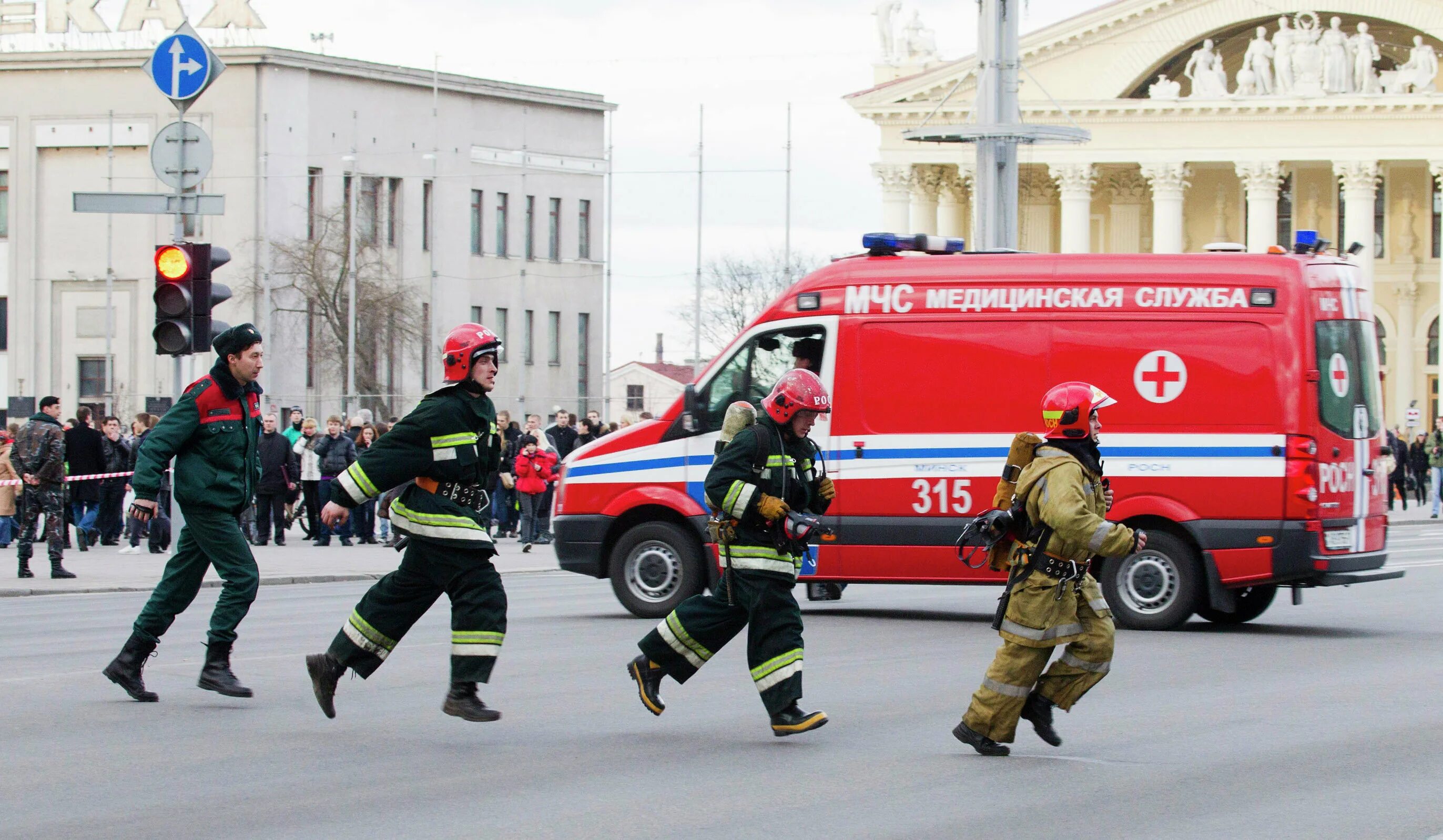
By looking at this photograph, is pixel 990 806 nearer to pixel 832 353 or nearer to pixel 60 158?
pixel 832 353

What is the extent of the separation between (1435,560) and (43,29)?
4458 centimetres

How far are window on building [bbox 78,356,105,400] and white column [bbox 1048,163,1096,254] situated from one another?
96.1 ft

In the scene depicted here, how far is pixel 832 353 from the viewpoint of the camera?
50.1 feet

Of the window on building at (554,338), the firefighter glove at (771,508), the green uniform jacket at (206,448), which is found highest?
the window on building at (554,338)

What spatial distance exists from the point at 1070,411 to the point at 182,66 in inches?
485

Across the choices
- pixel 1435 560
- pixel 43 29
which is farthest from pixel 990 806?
pixel 43 29

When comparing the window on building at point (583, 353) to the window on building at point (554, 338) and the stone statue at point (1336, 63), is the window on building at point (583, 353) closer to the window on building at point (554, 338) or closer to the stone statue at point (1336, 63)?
the window on building at point (554, 338)

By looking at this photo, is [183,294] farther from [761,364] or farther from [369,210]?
[369,210]

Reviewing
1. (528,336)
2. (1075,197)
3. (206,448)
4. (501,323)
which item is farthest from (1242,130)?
(206,448)

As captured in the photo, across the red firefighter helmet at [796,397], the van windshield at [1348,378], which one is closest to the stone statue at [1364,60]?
the van windshield at [1348,378]

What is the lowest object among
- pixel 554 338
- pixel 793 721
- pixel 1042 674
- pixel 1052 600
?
pixel 793 721

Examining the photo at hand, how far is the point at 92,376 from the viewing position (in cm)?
5694

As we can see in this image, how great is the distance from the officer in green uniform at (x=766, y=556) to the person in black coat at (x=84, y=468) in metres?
16.4

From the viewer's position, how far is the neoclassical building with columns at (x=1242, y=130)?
205 ft
